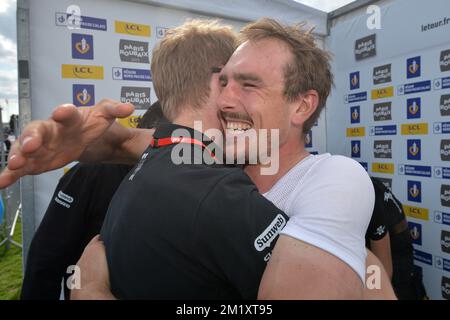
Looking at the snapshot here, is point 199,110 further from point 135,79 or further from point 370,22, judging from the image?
point 370,22

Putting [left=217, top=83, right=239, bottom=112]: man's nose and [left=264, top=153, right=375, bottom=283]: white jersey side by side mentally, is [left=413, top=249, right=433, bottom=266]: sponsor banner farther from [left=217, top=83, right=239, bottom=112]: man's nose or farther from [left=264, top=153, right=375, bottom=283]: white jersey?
[left=217, top=83, right=239, bottom=112]: man's nose

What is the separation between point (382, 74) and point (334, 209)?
316cm

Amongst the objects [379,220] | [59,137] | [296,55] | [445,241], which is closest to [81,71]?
[296,55]

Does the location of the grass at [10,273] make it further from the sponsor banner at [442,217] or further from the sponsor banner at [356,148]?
the sponsor banner at [442,217]

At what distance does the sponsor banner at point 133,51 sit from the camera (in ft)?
10.0

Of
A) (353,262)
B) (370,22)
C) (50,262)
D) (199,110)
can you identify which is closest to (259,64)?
(199,110)

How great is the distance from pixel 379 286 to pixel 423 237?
8.77ft

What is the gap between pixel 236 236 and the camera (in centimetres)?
93

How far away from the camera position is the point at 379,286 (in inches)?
46.1

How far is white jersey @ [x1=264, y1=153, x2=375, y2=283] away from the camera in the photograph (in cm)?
100

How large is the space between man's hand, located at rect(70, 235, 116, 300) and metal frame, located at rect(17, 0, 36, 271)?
1.65 metres

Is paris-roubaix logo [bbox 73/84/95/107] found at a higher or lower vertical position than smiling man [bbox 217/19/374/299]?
higher

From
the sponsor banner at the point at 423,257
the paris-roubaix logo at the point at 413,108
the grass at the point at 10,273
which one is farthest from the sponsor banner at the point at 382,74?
the grass at the point at 10,273

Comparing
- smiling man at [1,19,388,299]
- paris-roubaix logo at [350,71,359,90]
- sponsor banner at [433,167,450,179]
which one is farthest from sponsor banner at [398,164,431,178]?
smiling man at [1,19,388,299]
